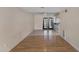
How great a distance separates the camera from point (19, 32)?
2.89 metres

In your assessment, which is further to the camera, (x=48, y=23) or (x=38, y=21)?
(x=38, y=21)

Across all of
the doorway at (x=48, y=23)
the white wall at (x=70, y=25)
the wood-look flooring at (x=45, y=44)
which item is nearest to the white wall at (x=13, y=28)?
the wood-look flooring at (x=45, y=44)

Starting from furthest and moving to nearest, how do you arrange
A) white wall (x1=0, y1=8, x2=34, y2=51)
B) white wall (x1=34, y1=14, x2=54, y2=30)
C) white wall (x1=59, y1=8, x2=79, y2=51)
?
1. white wall (x1=34, y1=14, x2=54, y2=30)
2. white wall (x1=59, y1=8, x2=79, y2=51)
3. white wall (x1=0, y1=8, x2=34, y2=51)

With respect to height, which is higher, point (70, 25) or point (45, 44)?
point (70, 25)

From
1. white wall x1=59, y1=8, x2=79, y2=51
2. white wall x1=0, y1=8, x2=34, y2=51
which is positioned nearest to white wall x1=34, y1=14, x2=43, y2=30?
white wall x1=0, y1=8, x2=34, y2=51

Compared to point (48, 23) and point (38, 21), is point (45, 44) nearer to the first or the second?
point (48, 23)

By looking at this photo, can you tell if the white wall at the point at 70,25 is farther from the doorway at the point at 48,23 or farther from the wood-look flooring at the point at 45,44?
the doorway at the point at 48,23

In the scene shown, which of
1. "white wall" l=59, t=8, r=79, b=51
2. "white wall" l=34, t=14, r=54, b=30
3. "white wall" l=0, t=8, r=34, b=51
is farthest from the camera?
"white wall" l=34, t=14, r=54, b=30

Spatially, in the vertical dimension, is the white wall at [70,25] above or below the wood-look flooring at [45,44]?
above

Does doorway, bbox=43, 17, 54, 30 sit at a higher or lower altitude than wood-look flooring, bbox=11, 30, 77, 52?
higher

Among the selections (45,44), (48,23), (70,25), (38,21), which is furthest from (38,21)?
(70,25)

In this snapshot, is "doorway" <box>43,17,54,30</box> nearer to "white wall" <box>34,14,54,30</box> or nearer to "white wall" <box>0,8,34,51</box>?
"white wall" <box>34,14,54,30</box>
